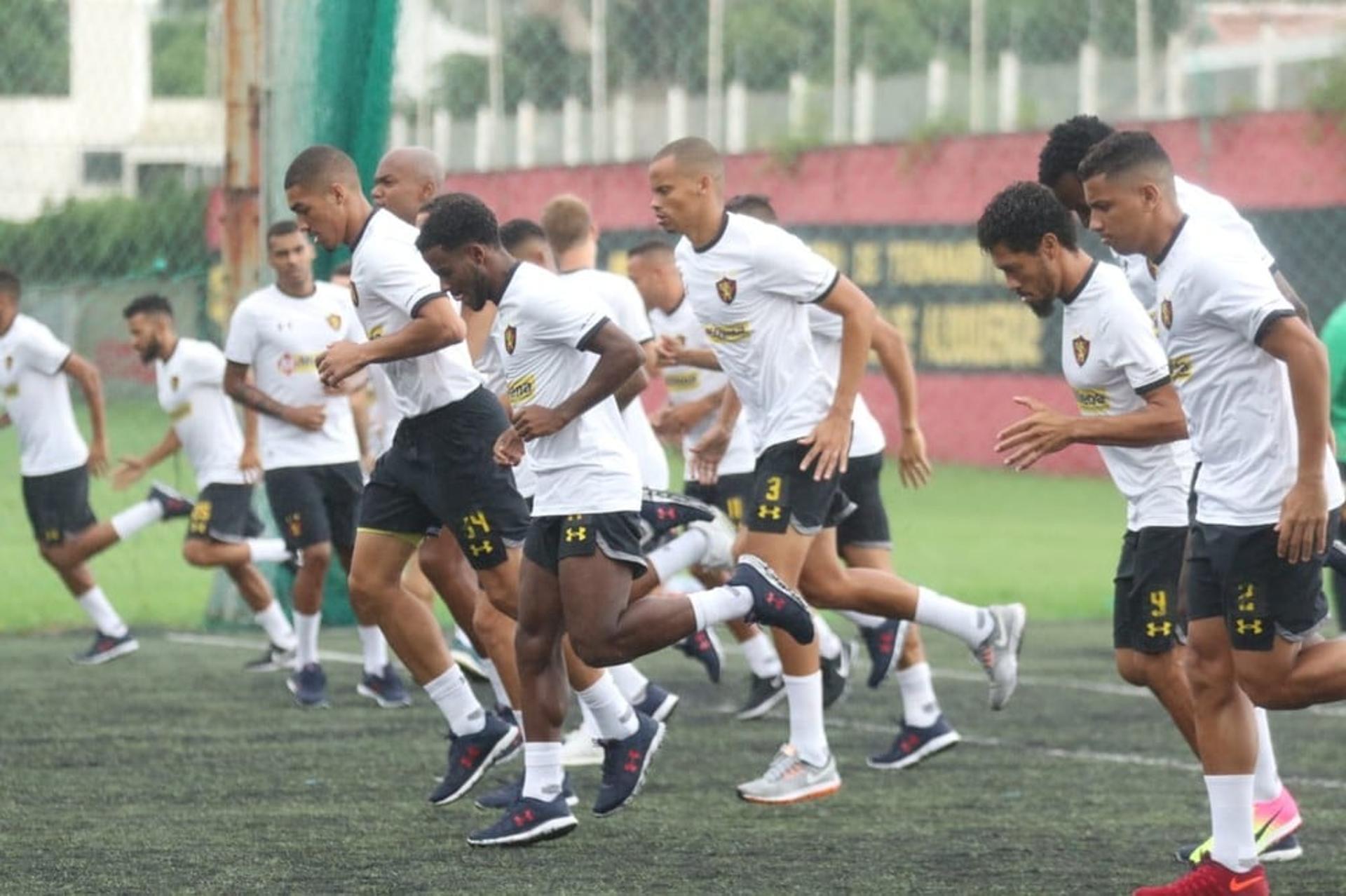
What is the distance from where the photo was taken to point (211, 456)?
41.4 ft

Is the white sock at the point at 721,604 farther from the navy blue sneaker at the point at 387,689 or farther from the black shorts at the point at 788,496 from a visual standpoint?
the navy blue sneaker at the point at 387,689

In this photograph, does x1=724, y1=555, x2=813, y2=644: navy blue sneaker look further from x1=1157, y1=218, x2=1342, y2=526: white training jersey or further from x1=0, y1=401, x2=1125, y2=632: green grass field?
x1=0, y1=401, x2=1125, y2=632: green grass field

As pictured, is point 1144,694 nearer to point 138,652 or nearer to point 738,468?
point 738,468

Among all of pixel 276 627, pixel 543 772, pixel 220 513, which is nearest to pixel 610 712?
pixel 543 772

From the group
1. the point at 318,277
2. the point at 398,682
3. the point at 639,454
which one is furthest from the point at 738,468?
the point at 318,277

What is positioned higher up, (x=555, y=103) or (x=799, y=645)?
(x=555, y=103)

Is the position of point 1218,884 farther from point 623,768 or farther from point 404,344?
point 404,344

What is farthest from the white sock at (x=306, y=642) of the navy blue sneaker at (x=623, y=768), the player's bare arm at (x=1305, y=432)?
the player's bare arm at (x=1305, y=432)

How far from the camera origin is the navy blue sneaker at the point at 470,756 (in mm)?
8125

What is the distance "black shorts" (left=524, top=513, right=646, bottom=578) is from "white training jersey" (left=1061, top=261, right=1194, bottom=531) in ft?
4.59

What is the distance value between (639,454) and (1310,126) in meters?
14.7

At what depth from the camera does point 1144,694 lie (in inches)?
461

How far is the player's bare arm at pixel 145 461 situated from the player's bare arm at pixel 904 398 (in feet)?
16.9

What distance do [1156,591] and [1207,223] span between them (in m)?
1.42
